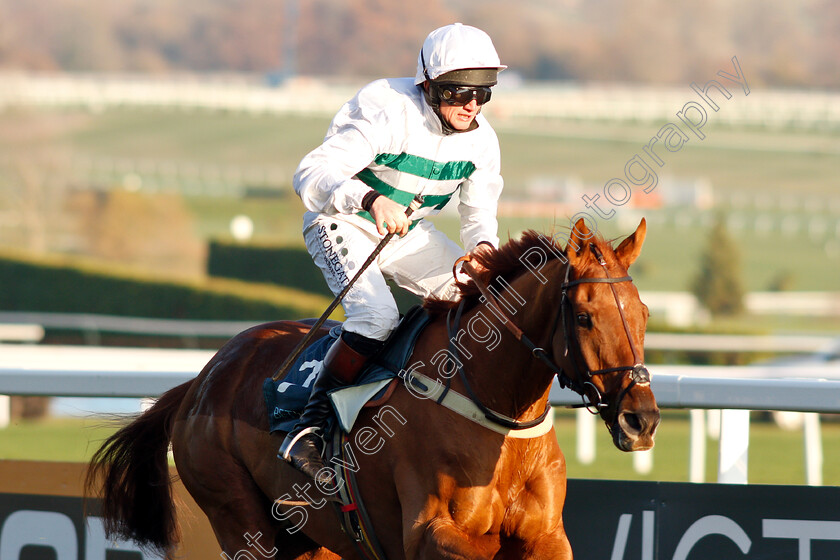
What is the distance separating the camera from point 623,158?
53.3 metres

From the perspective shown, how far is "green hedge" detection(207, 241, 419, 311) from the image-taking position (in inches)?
747

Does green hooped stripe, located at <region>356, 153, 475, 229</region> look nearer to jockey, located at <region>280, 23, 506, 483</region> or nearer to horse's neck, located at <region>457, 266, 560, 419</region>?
jockey, located at <region>280, 23, 506, 483</region>

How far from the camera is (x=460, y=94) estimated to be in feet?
10.7

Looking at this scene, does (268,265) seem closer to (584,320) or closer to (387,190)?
(387,190)

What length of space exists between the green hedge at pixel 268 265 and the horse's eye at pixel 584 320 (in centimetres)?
1527

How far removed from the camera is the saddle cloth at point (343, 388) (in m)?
3.20

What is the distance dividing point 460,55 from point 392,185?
1.57ft

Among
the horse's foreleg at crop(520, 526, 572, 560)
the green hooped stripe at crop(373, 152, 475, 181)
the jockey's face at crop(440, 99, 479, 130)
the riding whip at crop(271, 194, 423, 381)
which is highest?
the jockey's face at crop(440, 99, 479, 130)

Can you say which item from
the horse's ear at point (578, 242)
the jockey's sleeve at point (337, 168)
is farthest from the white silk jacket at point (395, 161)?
the horse's ear at point (578, 242)

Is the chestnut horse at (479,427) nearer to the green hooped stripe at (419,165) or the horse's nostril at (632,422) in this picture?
the horse's nostril at (632,422)

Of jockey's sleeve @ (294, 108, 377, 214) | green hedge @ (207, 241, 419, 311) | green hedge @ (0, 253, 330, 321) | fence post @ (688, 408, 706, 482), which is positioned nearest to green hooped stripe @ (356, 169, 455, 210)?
jockey's sleeve @ (294, 108, 377, 214)

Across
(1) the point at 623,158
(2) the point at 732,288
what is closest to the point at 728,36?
(1) the point at 623,158

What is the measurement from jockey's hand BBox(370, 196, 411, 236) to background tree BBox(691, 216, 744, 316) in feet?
83.6

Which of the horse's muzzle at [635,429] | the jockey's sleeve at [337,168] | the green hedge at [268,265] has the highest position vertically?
the green hedge at [268,265]
